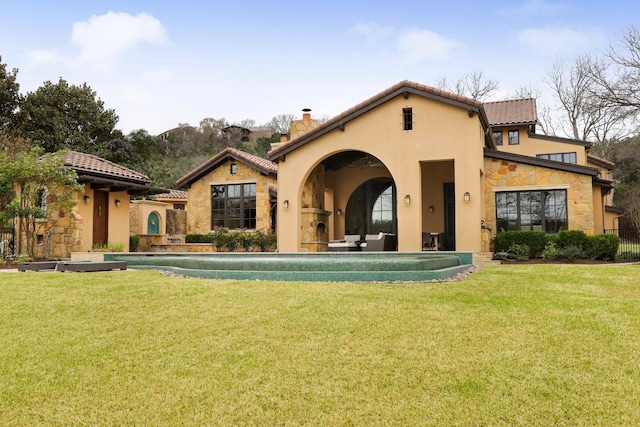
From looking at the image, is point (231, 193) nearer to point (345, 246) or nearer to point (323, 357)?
point (345, 246)

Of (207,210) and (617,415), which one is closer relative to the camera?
(617,415)

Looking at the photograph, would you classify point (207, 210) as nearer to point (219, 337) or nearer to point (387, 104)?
point (387, 104)

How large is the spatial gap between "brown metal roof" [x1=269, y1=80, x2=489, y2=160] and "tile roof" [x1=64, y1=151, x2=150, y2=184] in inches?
247

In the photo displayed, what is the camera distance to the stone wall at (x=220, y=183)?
23688 millimetres

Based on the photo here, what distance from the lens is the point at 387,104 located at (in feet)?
54.9

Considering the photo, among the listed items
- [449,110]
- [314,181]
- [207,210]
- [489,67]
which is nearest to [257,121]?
[489,67]

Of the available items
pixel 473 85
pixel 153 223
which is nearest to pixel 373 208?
pixel 153 223

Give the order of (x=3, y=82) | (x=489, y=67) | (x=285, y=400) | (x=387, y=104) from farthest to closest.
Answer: (x=489, y=67)
(x=3, y=82)
(x=387, y=104)
(x=285, y=400)

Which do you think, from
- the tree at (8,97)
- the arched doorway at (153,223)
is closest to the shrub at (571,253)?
the arched doorway at (153,223)

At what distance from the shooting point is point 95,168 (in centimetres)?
1884

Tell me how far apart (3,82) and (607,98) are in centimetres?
3585

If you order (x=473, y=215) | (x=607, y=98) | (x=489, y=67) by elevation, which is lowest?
(x=473, y=215)

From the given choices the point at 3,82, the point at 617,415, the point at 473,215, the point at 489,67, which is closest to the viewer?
the point at 617,415

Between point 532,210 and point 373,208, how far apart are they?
6355mm
